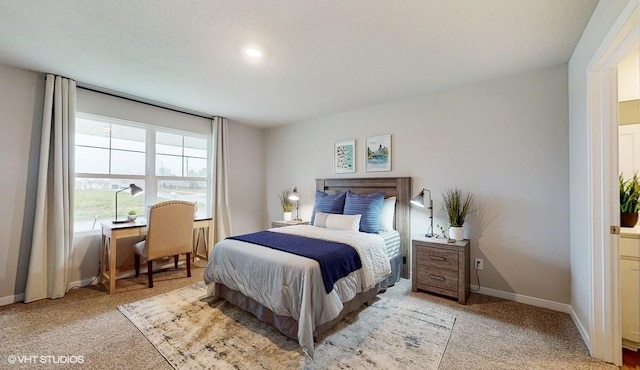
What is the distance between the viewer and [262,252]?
91.4 inches

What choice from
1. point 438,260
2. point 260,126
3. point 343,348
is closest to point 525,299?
point 438,260

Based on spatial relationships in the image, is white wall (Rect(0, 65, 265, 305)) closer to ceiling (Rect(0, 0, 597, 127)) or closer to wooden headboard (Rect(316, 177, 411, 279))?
ceiling (Rect(0, 0, 597, 127))

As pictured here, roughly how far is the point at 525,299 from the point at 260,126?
470 cm

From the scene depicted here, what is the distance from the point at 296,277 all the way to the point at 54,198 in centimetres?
288

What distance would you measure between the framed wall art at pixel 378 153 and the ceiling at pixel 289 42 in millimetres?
684

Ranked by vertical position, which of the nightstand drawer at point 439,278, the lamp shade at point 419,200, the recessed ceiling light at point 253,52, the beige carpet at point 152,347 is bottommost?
the beige carpet at point 152,347

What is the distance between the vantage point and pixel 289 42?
2166 mm

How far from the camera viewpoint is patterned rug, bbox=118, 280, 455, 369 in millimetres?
1776

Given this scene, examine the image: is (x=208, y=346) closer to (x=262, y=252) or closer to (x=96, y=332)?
(x=262, y=252)

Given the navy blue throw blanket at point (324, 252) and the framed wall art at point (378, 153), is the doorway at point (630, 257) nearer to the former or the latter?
the navy blue throw blanket at point (324, 252)

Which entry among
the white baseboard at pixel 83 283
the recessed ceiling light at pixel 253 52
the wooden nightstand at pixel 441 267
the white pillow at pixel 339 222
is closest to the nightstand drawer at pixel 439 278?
the wooden nightstand at pixel 441 267

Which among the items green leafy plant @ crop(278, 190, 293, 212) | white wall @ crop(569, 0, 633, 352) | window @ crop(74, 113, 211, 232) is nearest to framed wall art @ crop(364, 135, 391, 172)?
green leafy plant @ crop(278, 190, 293, 212)

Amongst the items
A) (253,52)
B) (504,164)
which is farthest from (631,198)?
(253,52)

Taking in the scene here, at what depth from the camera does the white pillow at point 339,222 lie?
323 centimetres
